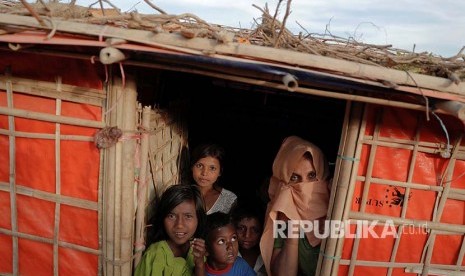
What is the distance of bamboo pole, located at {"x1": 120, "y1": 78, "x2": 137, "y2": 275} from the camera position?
270 centimetres

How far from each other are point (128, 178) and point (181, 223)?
0.64 metres

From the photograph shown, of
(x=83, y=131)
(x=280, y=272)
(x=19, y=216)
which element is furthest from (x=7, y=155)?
A: (x=280, y=272)

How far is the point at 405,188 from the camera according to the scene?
2.78 m

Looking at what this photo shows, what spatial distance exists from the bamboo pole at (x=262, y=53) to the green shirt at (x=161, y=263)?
164 cm

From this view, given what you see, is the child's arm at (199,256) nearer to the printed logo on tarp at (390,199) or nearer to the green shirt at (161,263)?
the green shirt at (161,263)

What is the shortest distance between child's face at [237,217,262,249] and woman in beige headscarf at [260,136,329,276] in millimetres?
270

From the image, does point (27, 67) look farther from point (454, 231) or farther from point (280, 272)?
point (454, 231)

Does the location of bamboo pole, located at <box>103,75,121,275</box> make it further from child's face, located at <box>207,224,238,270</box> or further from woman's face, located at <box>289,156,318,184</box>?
woman's face, located at <box>289,156,318,184</box>

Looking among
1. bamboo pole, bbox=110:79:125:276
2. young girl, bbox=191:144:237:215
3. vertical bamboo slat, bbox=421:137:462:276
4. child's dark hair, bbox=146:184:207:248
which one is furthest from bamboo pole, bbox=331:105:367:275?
bamboo pole, bbox=110:79:125:276

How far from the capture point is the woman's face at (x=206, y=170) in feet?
12.8

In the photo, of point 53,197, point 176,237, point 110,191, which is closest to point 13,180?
point 53,197

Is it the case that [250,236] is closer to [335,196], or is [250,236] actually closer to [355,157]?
[335,196]

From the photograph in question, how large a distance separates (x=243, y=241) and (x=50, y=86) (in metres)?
2.05

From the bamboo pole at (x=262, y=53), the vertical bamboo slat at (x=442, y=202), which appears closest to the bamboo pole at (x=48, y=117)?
the bamboo pole at (x=262, y=53)
